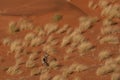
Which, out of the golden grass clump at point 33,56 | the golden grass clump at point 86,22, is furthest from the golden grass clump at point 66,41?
the golden grass clump at point 33,56

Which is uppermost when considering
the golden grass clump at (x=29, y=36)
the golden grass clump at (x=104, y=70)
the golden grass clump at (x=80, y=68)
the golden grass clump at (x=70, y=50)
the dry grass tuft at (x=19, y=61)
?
the golden grass clump at (x=29, y=36)

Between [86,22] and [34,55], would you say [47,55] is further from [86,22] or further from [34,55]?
[86,22]

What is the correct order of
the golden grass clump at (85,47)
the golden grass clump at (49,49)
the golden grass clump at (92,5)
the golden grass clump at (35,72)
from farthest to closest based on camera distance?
1. the golden grass clump at (92,5)
2. the golden grass clump at (49,49)
3. the golden grass clump at (85,47)
4. the golden grass clump at (35,72)

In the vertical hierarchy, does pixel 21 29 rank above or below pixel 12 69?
above

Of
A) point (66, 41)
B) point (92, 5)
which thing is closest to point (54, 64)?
point (66, 41)

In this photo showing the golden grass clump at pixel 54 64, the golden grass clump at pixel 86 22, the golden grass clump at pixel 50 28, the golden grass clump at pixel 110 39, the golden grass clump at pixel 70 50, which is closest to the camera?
the golden grass clump at pixel 54 64

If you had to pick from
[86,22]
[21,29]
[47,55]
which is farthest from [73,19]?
[47,55]

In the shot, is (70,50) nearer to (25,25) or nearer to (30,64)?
(30,64)

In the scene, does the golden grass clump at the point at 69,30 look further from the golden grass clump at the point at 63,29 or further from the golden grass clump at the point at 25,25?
the golden grass clump at the point at 25,25

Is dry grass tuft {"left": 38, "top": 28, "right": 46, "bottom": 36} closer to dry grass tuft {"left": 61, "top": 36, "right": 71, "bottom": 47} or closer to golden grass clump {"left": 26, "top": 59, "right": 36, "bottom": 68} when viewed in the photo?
dry grass tuft {"left": 61, "top": 36, "right": 71, "bottom": 47}
